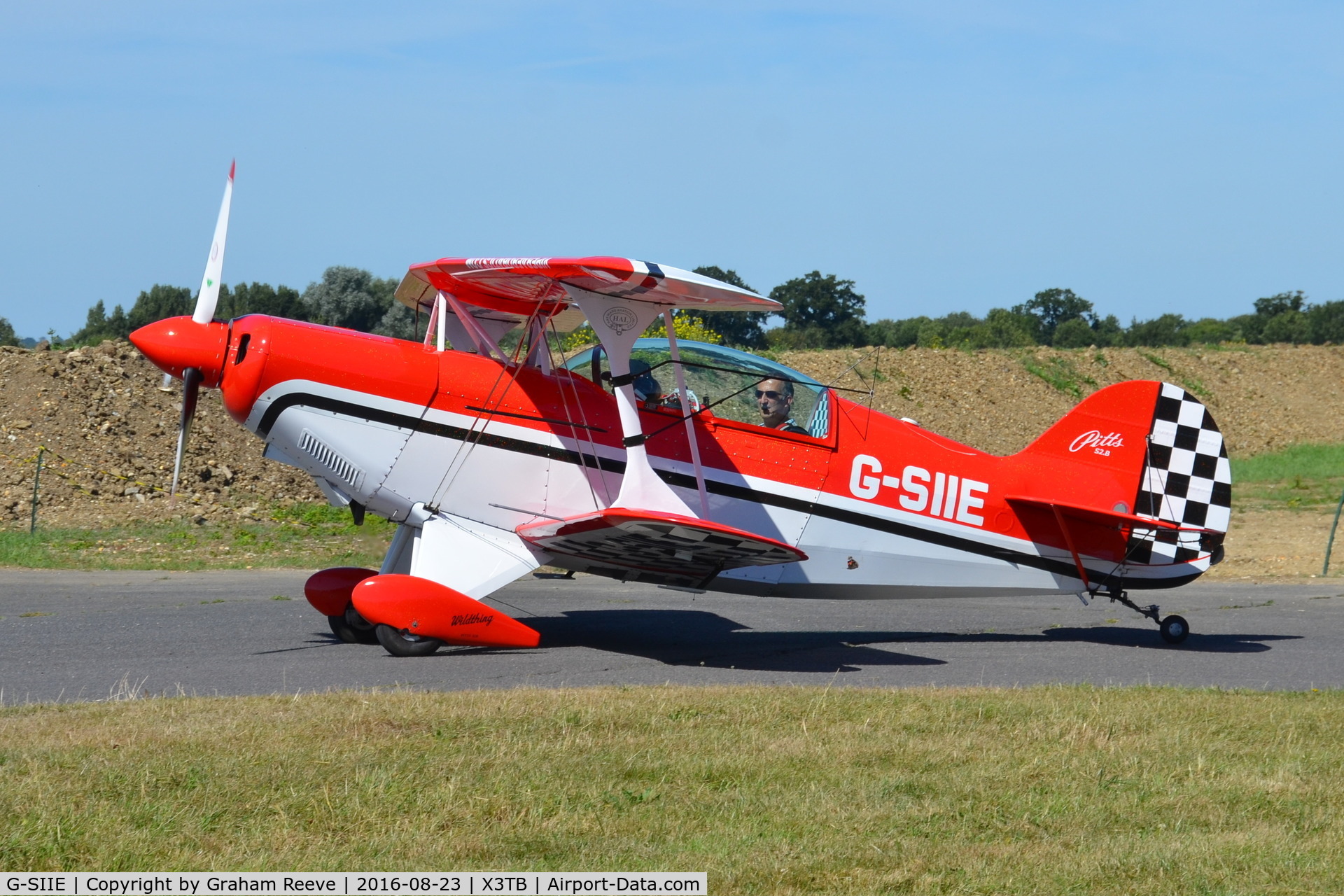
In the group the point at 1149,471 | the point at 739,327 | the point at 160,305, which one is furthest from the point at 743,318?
the point at 1149,471

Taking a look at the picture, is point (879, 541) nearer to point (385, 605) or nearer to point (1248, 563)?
point (385, 605)

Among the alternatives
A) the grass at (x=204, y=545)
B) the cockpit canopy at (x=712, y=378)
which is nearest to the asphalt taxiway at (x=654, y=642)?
the grass at (x=204, y=545)

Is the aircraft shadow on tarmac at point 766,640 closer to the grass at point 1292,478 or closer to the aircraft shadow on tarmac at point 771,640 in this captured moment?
the aircraft shadow on tarmac at point 771,640

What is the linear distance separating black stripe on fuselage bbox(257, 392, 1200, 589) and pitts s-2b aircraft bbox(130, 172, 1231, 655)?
0.06 ft

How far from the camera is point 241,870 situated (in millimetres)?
4191

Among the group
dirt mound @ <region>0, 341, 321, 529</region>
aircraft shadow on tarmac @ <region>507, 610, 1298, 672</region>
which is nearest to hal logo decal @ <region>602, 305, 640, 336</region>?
aircraft shadow on tarmac @ <region>507, 610, 1298, 672</region>

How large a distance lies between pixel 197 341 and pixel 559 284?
283 centimetres

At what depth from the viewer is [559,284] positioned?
9320 mm

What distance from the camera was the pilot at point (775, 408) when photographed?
406 inches

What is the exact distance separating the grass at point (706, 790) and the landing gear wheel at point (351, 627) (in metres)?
3.08

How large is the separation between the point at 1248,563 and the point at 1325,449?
867 inches

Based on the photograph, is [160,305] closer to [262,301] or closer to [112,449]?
[262,301]

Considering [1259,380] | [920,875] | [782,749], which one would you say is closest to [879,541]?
[782,749]
